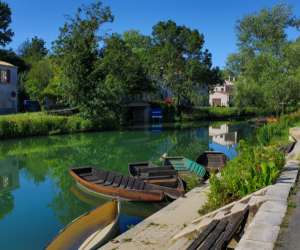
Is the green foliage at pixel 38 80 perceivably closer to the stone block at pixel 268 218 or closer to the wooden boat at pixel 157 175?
the wooden boat at pixel 157 175

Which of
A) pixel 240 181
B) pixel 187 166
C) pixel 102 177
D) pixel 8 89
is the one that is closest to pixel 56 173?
pixel 102 177

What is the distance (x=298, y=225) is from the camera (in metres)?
6.41

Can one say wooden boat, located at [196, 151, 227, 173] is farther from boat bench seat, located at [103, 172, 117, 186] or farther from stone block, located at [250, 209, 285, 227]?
stone block, located at [250, 209, 285, 227]

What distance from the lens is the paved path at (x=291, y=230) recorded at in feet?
18.4

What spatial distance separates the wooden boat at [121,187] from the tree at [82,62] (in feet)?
91.7

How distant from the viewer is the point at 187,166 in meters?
17.2

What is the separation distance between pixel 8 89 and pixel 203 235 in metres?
44.2

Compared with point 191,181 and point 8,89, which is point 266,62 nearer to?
point 191,181

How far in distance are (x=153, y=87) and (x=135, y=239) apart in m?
51.2

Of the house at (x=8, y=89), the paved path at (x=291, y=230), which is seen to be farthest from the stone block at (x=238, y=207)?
the house at (x=8, y=89)

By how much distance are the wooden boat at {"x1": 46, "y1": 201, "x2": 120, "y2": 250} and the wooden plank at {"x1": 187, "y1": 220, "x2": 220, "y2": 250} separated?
8.07 feet

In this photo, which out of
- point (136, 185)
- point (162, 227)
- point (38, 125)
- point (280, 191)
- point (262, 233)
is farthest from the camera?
point (38, 125)

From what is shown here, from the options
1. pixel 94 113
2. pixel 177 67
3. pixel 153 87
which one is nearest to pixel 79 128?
pixel 94 113

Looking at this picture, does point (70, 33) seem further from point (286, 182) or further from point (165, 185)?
point (286, 182)
